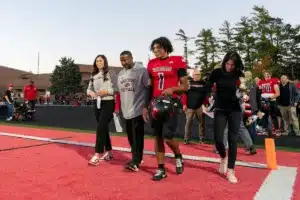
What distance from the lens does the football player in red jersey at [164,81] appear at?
177 inches

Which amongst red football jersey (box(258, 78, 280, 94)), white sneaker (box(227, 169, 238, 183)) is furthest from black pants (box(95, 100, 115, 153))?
red football jersey (box(258, 78, 280, 94))

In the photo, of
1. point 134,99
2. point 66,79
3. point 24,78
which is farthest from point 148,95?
point 24,78

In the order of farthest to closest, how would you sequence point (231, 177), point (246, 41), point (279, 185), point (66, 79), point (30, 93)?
point (66, 79), point (246, 41), point (30, 93), point (231, 177), point (279, 185)

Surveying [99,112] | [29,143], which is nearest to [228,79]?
[99,112]

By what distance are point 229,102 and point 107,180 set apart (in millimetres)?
2069

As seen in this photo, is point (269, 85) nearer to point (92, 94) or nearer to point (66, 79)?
point (92, 94)

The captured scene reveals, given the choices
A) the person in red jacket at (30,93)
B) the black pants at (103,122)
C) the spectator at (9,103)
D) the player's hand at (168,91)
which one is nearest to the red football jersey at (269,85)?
the black pants at (103,122)

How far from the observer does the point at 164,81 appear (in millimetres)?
4582

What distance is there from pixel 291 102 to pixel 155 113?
7934 mm

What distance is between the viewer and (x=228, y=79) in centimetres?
467

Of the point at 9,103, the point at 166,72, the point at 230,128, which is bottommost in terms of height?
the point at 230,128

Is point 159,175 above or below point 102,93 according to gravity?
below

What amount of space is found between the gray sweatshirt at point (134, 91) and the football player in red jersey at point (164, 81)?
1.08ft

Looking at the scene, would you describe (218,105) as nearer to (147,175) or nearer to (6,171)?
(147,175)
